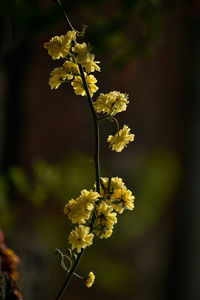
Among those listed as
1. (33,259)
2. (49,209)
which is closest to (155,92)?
(49,209)

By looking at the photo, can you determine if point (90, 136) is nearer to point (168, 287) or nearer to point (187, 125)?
point (187, 125)

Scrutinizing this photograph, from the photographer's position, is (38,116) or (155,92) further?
(155,92)

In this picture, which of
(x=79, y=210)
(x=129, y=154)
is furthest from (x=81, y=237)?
(x=129, y=154)

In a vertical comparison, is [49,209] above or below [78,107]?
below

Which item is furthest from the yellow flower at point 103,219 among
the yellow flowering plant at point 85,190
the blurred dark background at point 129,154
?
the blurred dark background at point 129,154

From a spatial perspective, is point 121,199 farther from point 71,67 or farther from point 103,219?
point 71,67

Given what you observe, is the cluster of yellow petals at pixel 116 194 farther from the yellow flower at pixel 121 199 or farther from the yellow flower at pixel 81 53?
the yellow flower at pixel 81 53
